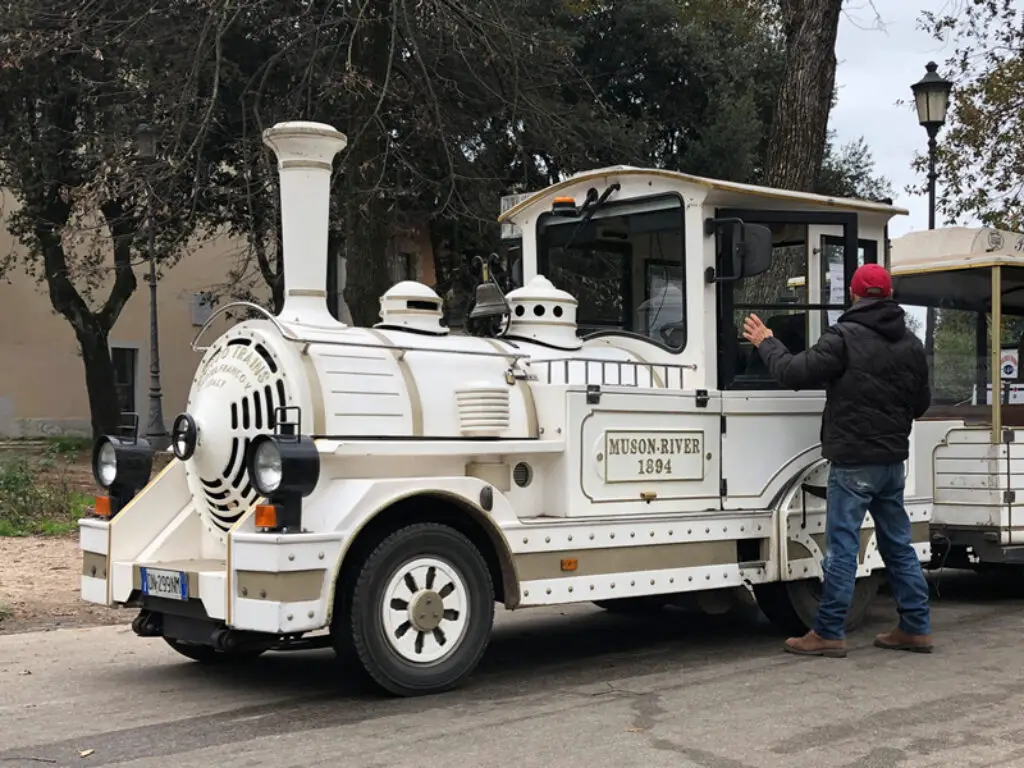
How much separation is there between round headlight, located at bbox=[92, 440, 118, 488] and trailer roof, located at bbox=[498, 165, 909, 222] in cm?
295

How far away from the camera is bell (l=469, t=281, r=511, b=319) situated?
23.1 ft

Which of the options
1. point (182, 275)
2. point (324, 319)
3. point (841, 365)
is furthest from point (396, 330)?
point (182, 275)

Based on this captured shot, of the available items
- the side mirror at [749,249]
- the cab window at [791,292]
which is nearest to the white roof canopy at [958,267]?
the cab window at [791,292]

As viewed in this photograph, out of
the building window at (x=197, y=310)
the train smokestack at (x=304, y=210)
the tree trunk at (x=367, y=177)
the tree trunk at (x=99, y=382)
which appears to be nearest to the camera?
the train smokestack at (x=304, y=210)

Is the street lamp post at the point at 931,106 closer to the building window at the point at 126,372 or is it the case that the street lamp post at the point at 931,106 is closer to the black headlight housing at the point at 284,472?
the black headlight housing at the point at 284,472

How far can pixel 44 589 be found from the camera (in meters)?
9.45

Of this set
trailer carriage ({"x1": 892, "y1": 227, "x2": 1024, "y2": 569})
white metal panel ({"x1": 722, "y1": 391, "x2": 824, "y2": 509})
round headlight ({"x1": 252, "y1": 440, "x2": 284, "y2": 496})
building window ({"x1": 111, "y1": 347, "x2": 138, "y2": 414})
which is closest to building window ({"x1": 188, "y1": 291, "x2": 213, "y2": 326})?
building window ({"x1": 111, "y1": 347, "x2": 138, "y2": 414})

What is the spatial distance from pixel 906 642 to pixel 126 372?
2347 centimetres

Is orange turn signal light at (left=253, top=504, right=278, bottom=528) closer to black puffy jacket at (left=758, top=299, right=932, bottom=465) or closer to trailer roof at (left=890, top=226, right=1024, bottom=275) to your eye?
black puffy jacket at (left=758, top=299, right=932, bottom=465)

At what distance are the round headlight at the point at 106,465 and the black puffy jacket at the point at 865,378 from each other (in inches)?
138

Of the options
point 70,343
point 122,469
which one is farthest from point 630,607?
point 70,343

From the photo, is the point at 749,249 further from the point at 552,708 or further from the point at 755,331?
the point at 552,708

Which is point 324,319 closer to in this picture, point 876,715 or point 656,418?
point 656,418

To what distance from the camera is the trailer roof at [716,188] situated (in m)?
7.13
